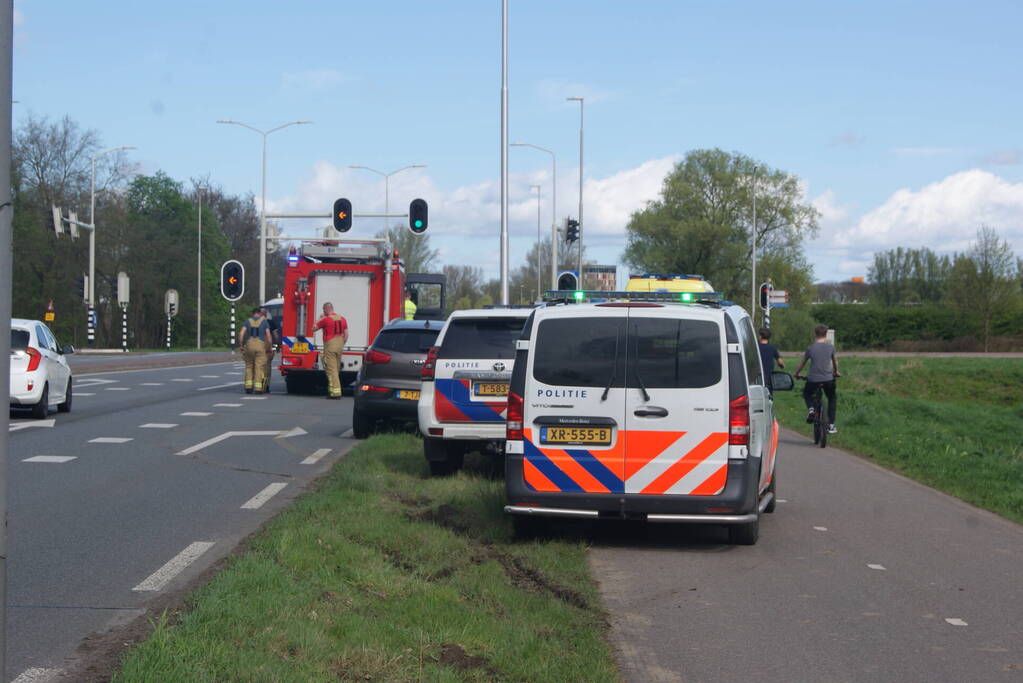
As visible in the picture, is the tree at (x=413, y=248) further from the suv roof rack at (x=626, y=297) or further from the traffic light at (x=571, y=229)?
the suv roof rack at (x=626, y=297)

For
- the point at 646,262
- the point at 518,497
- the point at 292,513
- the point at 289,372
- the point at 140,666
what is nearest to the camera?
the point at 140,666

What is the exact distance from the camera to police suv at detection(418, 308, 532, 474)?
1166 cm

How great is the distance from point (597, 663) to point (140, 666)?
1.97 m

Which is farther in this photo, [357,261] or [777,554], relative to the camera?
[357,261]

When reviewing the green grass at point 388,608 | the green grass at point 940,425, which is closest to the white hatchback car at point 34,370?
the green grass at point 388,608

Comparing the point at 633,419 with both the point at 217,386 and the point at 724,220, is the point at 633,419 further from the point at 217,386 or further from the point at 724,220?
the point at 724,220

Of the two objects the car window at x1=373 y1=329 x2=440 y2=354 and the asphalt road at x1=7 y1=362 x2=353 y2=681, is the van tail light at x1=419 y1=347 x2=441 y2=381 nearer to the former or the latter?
the asphalt road at x1=7 y1=362 x2=353 y2=681

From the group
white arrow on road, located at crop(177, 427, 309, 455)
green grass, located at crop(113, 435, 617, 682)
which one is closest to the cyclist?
white arrow on road, located at crop(177, 427, 309, 455)

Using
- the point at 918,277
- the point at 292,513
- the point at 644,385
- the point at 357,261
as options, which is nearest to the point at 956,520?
the point at 644,385

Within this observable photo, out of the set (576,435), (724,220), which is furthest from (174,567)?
(724,220)

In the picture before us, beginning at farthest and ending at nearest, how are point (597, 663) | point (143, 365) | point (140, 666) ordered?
1. point (143, 365)
2. point (597, 663)
3. point (140, 666)

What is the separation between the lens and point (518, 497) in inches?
328

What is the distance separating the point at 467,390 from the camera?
38.6 feet

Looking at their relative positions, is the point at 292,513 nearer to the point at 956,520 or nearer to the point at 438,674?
the point at 438,674
